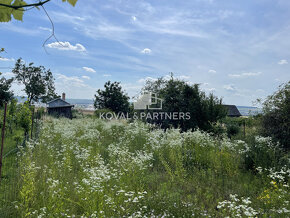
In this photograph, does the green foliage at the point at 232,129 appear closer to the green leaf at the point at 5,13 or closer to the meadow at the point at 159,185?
the meadow at the point at 159,185

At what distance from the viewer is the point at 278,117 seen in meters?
7.81

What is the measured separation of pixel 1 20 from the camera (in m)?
1.20

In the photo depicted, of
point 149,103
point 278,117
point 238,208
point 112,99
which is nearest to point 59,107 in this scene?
point 112,99

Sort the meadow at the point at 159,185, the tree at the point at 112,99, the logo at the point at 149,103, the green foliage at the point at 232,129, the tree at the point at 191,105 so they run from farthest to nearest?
the tree at the point at 112,99, the logo at the point at 149,103, the green foliage at the point at 232,129, the tree at the point at 191,105, the meadow at the point at 159,185

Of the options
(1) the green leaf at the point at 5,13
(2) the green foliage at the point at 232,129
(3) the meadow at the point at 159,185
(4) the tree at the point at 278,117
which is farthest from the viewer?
(2) the green foliage at the point at 232,129

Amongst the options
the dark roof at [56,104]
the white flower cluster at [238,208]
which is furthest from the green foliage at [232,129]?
the dark roof at [56,104]

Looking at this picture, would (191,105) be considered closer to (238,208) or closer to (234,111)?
(238,208)

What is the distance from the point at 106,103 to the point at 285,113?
90.9 ft

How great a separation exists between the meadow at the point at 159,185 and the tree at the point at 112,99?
2541 cm

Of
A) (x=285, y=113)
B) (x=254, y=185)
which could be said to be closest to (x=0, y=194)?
(x=254, y=185)

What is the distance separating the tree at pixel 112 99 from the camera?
109 ft

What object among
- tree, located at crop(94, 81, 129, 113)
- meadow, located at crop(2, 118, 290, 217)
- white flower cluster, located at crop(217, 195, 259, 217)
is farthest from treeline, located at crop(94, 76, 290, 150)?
tree, located at crop(94, 81, 129, 113)

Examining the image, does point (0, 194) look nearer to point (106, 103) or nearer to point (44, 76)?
point (106, 103)

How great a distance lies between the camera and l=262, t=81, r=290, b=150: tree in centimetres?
757
